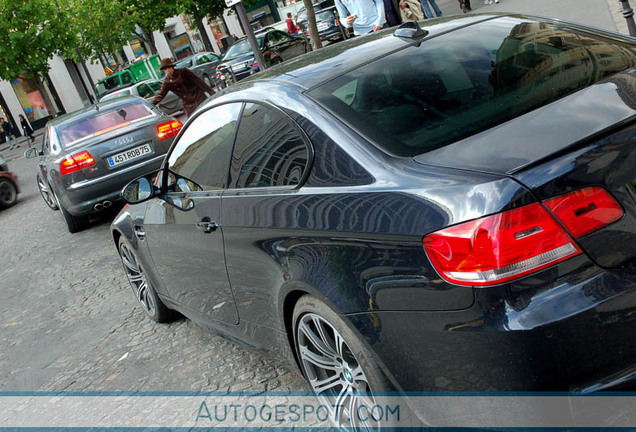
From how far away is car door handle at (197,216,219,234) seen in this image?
3.56 meters

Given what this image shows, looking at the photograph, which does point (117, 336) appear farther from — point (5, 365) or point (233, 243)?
point (233, 243)

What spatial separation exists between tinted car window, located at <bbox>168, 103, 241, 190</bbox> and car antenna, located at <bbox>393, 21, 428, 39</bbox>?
33.2 inches

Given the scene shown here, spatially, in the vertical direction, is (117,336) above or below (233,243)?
below

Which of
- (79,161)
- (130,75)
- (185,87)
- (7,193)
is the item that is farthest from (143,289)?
(130,75)

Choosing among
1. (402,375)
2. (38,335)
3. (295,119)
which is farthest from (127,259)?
(402,375)

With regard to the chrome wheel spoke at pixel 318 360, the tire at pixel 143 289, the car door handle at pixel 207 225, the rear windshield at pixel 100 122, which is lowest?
the tire at pixel 143 289

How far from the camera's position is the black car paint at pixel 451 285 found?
212 cm

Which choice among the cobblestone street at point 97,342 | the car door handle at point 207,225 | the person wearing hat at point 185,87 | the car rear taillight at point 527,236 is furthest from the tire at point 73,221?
the car rear taillight at point 527,236

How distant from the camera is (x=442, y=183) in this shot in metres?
2.32

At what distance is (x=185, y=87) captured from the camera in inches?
446

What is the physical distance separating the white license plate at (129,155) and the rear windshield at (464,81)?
6982mm

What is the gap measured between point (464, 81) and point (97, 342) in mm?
3895

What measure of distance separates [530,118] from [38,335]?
519cm

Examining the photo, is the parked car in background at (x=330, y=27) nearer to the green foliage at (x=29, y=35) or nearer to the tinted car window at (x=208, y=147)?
the green foliage at (x=29, y=35)
